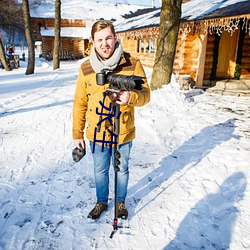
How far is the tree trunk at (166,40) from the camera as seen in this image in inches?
272

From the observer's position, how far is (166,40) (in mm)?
7066

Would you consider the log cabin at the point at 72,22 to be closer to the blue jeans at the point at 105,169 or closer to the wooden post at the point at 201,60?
the wooden post at the point at 201,60

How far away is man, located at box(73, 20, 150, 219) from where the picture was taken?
6.05 ft

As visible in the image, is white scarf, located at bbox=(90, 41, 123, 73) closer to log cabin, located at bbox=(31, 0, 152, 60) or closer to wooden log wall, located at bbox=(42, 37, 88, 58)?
log cabin, located at bbox=(31, 0, 152, 60)

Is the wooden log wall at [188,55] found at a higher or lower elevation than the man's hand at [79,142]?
higher

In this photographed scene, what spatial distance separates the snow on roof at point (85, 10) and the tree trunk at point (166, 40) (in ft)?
90.9

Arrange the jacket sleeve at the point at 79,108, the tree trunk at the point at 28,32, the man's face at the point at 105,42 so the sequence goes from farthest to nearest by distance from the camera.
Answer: the tree trunk at the point at 28,32, the jacket sleeve at the point at 79,108, the man's face at the point at 105,42

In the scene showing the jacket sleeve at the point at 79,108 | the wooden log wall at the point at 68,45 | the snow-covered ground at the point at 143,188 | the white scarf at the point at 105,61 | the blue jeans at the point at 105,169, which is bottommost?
the snow-covered ground at the point at 143,188

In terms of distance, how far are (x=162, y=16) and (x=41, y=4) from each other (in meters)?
32.6

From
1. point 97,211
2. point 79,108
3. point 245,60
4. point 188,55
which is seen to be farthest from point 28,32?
point 97,211

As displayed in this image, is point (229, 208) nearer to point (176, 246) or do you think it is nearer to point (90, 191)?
point (176, 246)

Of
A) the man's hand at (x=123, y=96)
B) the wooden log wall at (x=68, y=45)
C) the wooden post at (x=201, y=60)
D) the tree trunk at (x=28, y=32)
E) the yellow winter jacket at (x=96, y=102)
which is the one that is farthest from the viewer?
the wooden log wall at (x=68, y=45)

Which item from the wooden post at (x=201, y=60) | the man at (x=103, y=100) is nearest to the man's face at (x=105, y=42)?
the man at (x=103, y=100)

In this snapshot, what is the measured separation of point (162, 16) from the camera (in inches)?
278
